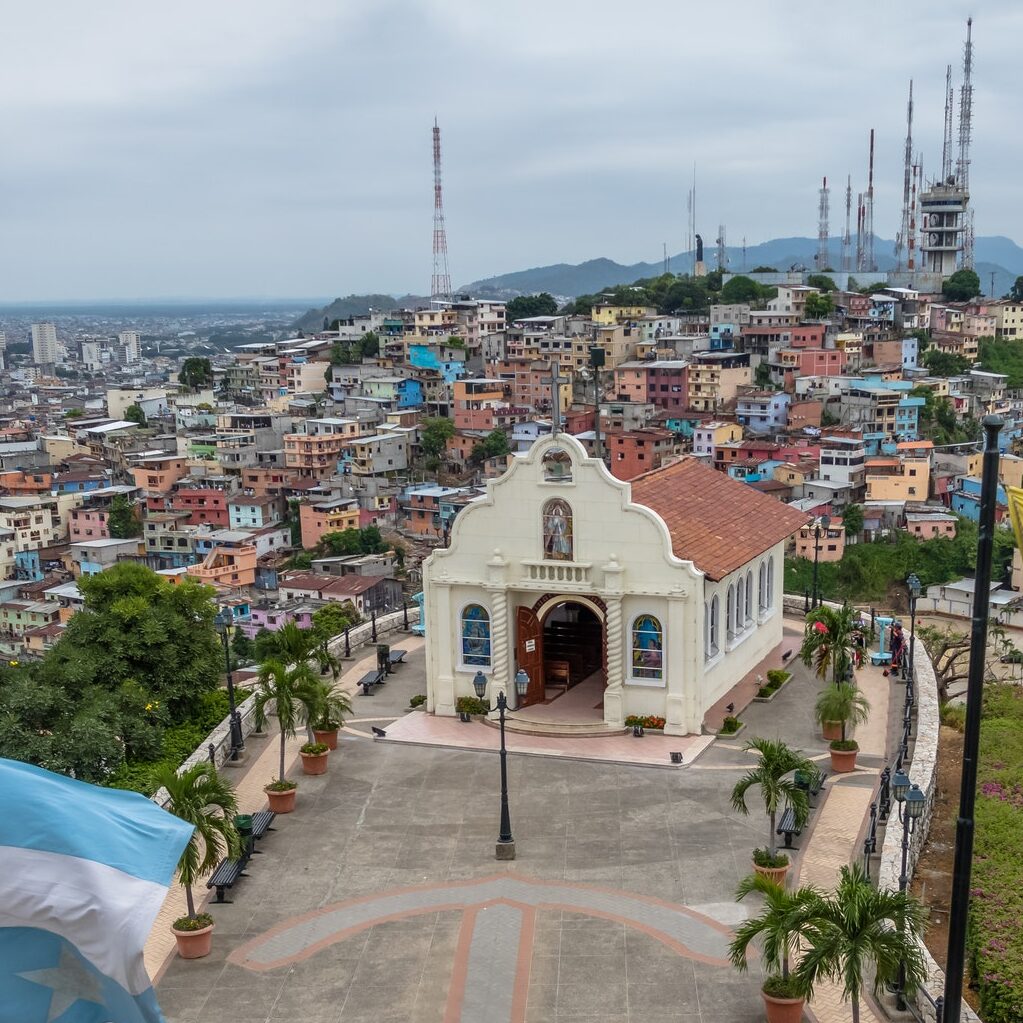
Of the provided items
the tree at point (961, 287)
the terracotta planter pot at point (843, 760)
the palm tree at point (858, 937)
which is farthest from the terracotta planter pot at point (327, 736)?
the tree at point (961, 287)

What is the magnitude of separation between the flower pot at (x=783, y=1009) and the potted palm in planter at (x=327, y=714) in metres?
10.6

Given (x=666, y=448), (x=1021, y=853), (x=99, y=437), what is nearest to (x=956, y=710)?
(x=1021, y=853)

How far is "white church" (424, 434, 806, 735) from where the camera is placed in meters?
25.2

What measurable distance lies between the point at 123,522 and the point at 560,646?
71.0 meters

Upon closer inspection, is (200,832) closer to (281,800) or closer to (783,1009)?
(281,800)

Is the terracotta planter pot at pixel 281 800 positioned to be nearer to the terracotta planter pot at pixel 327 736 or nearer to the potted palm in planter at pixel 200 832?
the terracotta planter pot at pixel 327 736

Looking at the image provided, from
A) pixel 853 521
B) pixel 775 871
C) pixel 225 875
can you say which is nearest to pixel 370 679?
pixel 225 875

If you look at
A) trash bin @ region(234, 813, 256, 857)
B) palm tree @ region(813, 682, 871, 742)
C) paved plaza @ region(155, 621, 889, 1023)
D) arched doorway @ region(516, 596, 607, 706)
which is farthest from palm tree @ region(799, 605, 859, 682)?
trash bin @ region(234, 813, 256, 857)

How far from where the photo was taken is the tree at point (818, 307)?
110 metres

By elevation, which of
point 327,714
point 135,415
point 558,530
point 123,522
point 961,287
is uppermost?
point 961,287

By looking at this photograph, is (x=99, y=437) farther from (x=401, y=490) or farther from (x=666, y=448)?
(x=666, y=448)

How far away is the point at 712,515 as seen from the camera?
28.8 m

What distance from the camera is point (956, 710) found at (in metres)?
30.1

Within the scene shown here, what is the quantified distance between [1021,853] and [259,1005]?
1200cm
